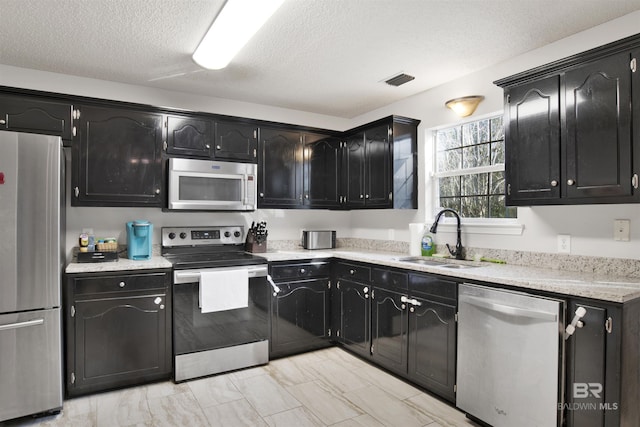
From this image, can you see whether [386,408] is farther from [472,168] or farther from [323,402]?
[472,168]

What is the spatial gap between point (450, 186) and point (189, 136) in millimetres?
2347

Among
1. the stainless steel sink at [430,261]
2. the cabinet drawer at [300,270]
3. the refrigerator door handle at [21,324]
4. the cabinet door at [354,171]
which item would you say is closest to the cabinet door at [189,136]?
the cabinet drawer at [300,270]

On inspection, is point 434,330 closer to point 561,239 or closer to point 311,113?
point 561,239

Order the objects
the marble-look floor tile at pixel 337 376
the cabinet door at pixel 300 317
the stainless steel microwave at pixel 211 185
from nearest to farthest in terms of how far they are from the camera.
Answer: the marble-look floor tile at pixel 337 376 < the stainless steel microwave at pixel 211 185 < the cabinet door at pixel 300 317

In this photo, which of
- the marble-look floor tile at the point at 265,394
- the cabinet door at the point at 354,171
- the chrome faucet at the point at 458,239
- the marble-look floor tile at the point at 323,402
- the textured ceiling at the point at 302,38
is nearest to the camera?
the textured ceiling at the point at 302,38

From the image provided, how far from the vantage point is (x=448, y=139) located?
133 inches

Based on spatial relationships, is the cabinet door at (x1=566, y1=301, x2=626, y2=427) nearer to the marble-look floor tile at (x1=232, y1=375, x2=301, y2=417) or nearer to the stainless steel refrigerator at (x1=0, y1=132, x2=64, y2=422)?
the marble-look floor tile at (x1=232, y1=375, x2=301, y2=417)

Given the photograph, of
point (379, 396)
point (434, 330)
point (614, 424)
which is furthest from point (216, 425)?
point (614, 424)

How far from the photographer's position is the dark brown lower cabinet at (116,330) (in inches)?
101

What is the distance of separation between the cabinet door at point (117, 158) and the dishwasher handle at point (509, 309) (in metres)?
2.51

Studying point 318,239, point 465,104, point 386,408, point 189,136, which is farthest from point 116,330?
point 465,104

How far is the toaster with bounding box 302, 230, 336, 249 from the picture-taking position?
4000mm

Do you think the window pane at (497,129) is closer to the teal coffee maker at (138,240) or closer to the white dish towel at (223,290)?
the white dish towel at (223,290)

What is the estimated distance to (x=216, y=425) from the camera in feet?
7.47
